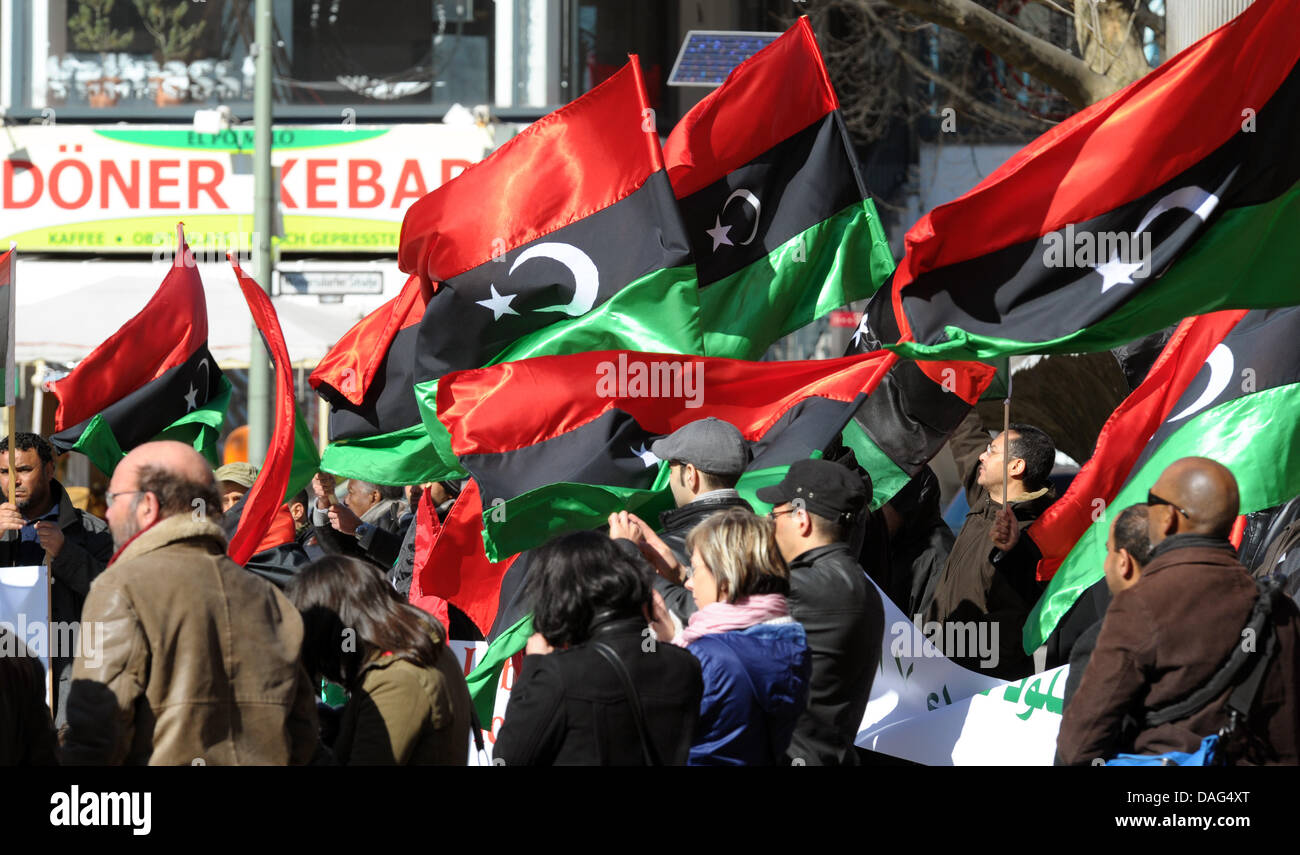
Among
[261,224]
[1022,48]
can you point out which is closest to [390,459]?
[1022,48]

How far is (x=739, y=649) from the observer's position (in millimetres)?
4277

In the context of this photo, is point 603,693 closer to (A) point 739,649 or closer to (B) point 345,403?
(A) point 739,649

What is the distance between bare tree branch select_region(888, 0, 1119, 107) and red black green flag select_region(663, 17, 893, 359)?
264cm

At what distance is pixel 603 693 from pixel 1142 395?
3.16 metres

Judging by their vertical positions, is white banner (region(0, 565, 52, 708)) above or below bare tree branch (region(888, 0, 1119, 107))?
below

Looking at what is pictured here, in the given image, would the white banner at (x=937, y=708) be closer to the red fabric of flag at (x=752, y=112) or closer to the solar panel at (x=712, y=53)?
the red fabric of flag at (x=752, y=112)

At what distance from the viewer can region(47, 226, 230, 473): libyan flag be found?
302 inches

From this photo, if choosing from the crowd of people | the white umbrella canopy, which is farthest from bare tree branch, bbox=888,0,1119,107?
the white umbrella canopy

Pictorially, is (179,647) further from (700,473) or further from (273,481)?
(273,481)

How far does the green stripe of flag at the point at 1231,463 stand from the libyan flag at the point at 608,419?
95 cm

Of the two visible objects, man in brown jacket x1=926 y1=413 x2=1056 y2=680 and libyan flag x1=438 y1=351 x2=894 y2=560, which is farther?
man in brown jacket x1=926 y1=413 x2=1056 y2=680

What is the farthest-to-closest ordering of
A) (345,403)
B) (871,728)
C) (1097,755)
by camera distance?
(345,403) < (871,728) < (1097,755)

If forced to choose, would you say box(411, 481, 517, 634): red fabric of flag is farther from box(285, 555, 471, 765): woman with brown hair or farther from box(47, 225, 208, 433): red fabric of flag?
box(47, 225, 208, 433): red fabric of flag

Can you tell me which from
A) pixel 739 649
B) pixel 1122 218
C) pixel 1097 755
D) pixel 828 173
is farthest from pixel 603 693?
pixel 828 173
